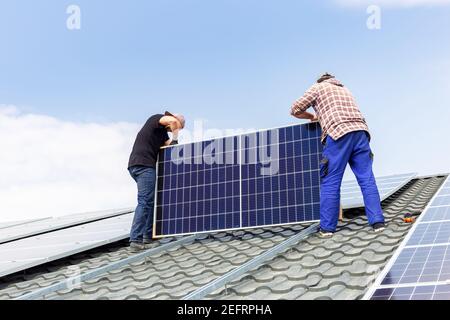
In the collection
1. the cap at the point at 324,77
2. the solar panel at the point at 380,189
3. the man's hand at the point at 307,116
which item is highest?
the cap at the point at 324,77

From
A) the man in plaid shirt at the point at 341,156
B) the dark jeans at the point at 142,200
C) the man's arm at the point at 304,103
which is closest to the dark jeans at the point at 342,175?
the man in plaid shirt at the point at 341,156

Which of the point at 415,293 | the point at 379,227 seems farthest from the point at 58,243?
the point at 415,293

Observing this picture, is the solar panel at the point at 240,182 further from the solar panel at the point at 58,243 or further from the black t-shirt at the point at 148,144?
the solar panel at the point at 58,243

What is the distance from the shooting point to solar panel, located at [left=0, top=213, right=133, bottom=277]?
652 centimetres

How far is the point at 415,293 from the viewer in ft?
11.5

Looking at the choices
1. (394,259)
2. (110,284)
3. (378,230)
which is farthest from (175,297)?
(378,230)

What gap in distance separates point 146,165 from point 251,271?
2509mm

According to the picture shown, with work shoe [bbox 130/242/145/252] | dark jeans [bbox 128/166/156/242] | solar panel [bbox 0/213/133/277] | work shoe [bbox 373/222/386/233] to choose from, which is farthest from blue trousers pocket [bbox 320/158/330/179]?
solar panel [bbox 0/213/133/277]

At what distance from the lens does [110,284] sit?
534 cm

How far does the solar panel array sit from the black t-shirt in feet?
11.3

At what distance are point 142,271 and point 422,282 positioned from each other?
3073mm

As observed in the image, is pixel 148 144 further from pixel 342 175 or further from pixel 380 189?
pixel 380 189

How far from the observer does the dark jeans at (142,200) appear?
6.77 m
